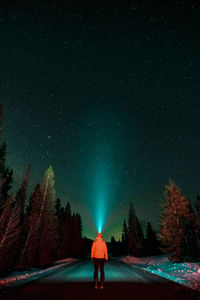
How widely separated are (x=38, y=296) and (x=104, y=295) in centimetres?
207

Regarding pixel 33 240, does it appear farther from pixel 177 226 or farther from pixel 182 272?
pixel 182 272

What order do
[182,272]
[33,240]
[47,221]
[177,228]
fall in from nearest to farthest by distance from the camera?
[182,272], [177,228], [33,240], [47,221]

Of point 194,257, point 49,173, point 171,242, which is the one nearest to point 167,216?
point 171,242

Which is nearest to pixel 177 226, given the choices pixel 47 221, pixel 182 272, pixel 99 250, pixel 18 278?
pixel 182 272

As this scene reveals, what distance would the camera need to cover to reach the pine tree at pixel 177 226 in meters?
21.4

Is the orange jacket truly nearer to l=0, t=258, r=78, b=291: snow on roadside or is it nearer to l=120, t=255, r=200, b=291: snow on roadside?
l=0, t=258, r=78, b=291: snow on roadside

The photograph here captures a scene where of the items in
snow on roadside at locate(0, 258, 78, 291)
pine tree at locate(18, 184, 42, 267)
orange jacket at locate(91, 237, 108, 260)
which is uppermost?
pine tree at locate(18, 184, 42, 267)

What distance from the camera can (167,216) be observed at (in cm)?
2308

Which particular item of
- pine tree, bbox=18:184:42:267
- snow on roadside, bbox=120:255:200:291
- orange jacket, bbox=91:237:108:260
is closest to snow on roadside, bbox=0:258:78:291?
orange jacket, bbox=91:237:108:260

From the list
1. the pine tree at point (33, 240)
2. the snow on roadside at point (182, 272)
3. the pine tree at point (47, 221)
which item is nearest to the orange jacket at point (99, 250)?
the snow on roadside at point (182, 272)

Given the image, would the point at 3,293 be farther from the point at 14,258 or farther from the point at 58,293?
the point at 14,258

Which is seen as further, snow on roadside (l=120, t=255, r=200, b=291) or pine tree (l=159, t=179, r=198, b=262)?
pine tree (l=159, t=179, r=198, b=262)

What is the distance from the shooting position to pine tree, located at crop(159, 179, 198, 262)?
21406 millimetres

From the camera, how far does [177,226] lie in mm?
22312
